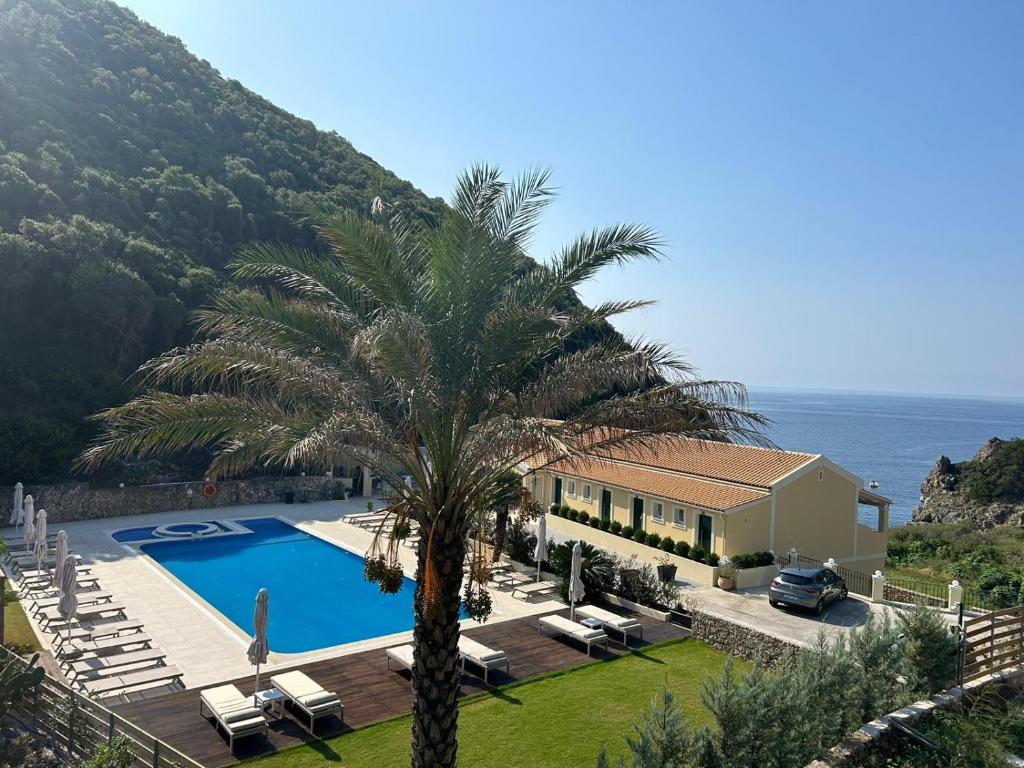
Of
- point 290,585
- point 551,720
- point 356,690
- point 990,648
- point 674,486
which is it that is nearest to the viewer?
point 990,648

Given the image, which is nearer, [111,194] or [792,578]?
[792,578]

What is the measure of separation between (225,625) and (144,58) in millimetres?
60528

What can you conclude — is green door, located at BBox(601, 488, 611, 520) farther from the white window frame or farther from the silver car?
the silver car

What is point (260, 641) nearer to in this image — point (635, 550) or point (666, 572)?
point (666, 572)

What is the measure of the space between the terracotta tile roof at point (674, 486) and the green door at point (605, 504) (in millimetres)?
542

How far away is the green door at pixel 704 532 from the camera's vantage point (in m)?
22.8

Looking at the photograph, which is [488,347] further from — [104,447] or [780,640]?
[780,640]

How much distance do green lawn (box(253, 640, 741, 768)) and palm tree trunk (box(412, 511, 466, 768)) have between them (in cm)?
226

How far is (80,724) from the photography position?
9828 mm

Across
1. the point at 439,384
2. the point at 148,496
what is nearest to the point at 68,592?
the point at 439,384

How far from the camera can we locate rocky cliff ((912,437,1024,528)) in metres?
62.9

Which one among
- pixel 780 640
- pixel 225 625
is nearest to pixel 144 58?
pixel 225 625

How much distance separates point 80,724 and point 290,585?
1299 cm

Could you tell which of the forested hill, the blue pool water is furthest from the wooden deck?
the forested hill
